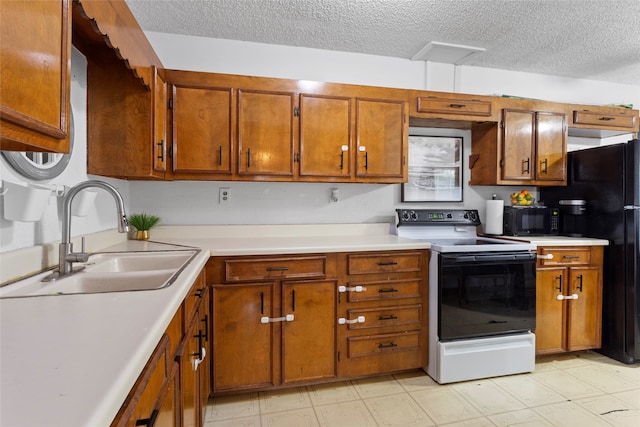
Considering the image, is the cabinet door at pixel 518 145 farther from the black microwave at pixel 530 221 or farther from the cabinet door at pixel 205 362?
the cabinet door at pixel 205 362

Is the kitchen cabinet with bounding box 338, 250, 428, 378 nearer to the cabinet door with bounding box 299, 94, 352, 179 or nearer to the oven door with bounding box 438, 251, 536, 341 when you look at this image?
the oven door with bounding box 438, 251, 536, 341

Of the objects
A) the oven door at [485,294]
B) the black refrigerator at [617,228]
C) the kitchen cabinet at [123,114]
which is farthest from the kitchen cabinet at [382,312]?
the black refrigerator at [617,228]

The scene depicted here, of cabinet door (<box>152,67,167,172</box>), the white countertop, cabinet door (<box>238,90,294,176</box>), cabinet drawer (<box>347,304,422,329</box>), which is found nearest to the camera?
the white countertop

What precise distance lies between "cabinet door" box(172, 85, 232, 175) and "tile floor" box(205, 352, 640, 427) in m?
1.49

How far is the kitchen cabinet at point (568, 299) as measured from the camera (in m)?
2.50

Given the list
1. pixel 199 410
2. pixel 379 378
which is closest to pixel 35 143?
pixel 199 410

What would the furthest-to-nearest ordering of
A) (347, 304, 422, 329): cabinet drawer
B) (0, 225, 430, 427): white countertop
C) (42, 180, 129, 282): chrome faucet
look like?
1. (347, 304, 422, 329): cabinet drawer
2. (42, 180, 129, 282): chrome faucet
3. (0, 225, 430, 427): white countertop

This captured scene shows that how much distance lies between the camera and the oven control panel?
2689mm

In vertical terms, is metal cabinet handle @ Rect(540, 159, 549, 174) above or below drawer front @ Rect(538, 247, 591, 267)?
above

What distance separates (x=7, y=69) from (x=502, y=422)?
2.47 m

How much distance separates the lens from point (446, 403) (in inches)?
78.7

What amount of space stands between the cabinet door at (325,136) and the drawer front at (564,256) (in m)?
1.58

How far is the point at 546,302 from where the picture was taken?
2.52m

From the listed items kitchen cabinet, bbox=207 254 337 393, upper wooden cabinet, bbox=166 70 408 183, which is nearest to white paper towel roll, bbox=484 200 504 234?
upper wooden cabinet, bbox=166 70 408 183
